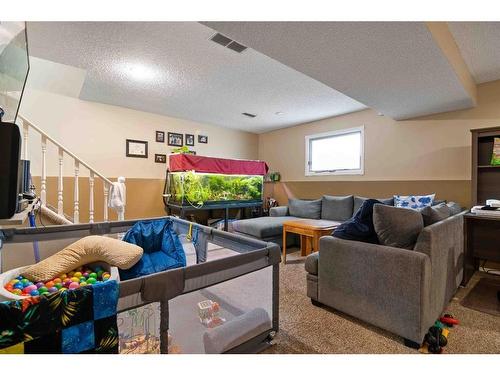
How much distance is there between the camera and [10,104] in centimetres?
133

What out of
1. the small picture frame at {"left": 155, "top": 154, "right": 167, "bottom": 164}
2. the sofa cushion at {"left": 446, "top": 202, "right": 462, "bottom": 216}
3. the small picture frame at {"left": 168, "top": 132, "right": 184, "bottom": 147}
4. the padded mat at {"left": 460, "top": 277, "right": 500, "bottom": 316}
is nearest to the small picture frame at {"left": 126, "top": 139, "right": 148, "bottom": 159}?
the small picture frame at {"left": 155, "top": 154, "right": 167, "bottom": 164}

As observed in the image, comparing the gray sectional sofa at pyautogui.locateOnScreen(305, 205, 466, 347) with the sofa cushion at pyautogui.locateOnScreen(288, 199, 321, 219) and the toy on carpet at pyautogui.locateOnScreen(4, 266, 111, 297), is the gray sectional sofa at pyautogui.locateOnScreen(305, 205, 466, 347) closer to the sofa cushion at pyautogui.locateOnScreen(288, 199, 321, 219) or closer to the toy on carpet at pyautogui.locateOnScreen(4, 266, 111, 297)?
the toy on carpet at pyautogui.locateOnScreen(4, 266, 111, 297)

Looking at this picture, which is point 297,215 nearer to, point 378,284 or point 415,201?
point 415,201

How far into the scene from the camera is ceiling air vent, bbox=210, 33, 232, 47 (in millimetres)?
2143

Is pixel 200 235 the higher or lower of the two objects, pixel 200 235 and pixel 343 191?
the lower

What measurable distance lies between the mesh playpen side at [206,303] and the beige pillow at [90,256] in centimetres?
38

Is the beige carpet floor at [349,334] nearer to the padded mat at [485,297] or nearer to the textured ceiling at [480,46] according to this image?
the padded mat at [485,297]

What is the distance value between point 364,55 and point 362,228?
1376 mm

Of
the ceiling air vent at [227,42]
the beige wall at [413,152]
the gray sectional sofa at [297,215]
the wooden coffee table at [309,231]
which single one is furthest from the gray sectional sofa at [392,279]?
the ceiling air vent at [227,42]

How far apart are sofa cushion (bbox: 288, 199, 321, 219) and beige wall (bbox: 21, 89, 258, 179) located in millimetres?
2248

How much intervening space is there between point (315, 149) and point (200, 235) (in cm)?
378
